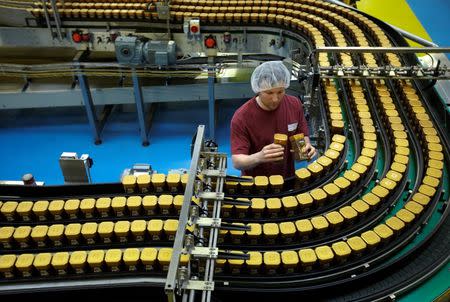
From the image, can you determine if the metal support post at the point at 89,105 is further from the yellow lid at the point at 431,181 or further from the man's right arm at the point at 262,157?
the yellow lid at the point at 431,181

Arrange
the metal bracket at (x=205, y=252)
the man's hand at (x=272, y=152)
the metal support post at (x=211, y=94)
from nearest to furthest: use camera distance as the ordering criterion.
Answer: the metal bracket at (x=205, y=252) < the man's hand at (x=272, y=152) < the metal support post at (x=211, y=94)

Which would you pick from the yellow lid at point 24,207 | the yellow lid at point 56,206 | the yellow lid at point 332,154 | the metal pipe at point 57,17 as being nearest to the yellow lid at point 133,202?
the yellow lid at point 56,206

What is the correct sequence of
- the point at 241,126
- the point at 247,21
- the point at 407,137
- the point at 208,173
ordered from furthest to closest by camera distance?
1. the point at 247,21
2. the point at 407,137
3. the point at 241,126
4. the point at 208,173

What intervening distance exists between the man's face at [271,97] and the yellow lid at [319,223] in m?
0.81

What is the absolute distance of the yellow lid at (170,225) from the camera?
2381mm

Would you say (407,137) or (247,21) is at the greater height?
(247,21)

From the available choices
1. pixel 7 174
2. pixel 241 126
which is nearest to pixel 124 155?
pixel 7 174

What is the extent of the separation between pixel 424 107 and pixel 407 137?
1.44 feet

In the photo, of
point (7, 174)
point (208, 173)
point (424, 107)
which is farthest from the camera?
point (7, 174)

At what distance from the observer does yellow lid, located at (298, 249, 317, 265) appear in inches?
87.2

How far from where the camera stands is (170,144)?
6312 millimetres

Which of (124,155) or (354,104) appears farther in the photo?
(124,155)

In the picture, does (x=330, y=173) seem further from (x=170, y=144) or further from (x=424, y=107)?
(x=170, y=144)

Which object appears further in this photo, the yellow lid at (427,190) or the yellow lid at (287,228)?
the yellow lid at (427,190)
